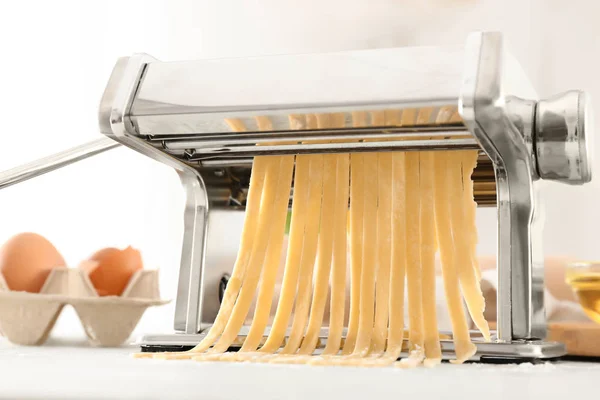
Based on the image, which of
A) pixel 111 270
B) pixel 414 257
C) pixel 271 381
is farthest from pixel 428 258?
pixel 111 270

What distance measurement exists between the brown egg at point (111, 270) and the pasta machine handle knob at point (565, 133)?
0.53 metres

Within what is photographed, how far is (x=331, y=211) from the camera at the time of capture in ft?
2.37

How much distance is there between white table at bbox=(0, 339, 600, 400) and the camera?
A: 15.3 inches

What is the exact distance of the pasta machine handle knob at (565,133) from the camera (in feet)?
2.02

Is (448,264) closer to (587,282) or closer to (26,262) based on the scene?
(587,282)

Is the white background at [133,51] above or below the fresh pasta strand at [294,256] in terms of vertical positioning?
above

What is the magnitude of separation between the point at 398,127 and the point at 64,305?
0.45 meters

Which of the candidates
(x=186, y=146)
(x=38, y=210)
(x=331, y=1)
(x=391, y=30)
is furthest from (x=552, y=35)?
(x=38, y=210)

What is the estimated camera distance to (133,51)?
1693 millimetres

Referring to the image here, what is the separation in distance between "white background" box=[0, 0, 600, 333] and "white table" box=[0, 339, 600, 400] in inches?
38.3

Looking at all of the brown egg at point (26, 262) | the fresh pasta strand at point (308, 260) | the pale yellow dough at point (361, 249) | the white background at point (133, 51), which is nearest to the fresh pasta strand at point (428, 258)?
the pale yellow dough at point (361, 249)

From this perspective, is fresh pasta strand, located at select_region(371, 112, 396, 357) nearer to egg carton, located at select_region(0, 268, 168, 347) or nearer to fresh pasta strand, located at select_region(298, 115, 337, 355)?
fresh pasta strand, located at select_region(298, 115, 337, 355)

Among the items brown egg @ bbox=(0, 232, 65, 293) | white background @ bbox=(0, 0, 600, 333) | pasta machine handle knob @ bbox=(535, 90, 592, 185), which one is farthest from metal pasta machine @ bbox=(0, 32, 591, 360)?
white background @ bbox=(0, 0, 600, 333)

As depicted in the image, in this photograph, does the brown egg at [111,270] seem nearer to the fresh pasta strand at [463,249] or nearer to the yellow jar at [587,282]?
the fresh pasta strand at [463,249]
